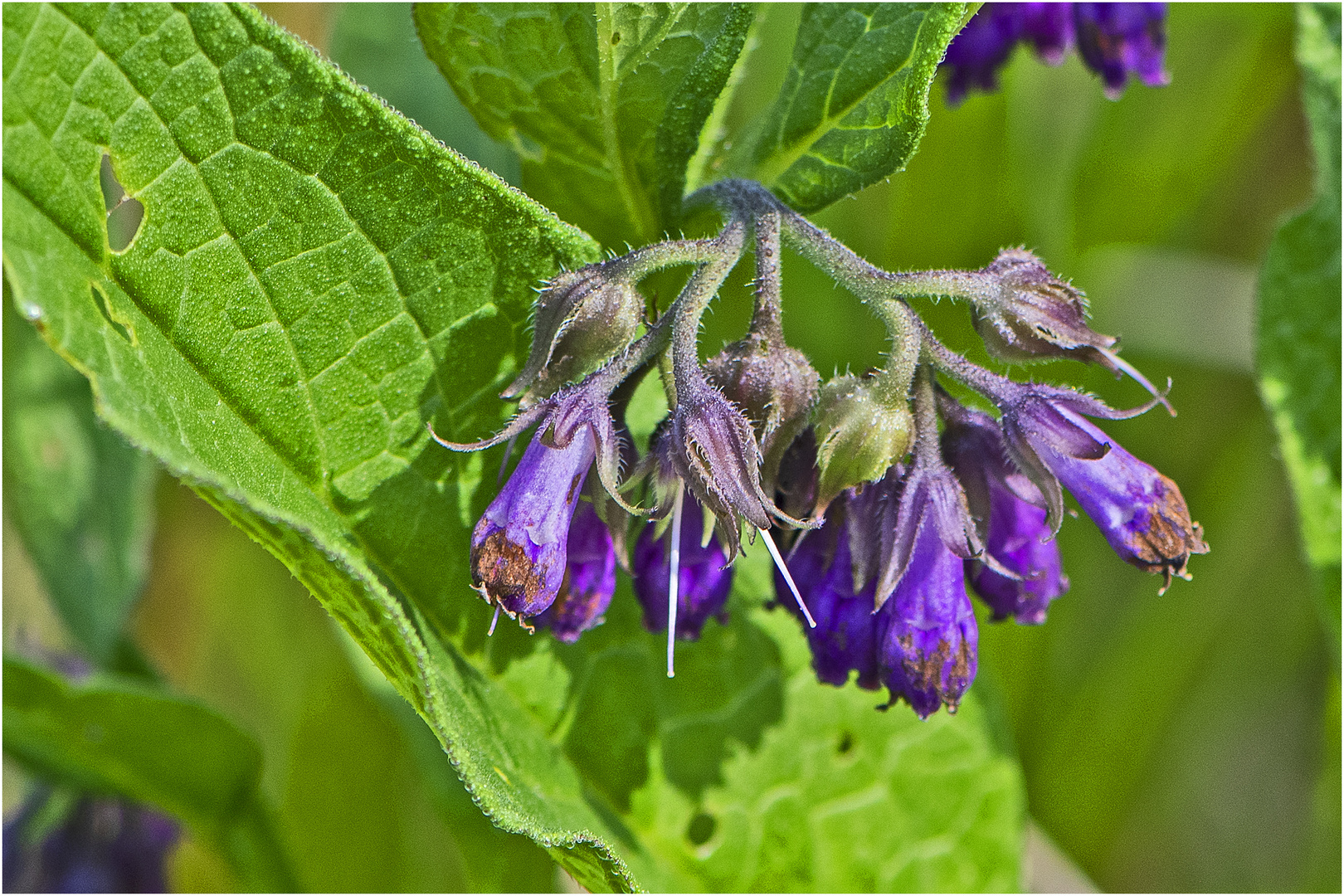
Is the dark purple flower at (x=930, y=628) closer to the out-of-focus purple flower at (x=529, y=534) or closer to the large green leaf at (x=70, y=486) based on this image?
the out-of-focus purple flower at (x=529, y=534)

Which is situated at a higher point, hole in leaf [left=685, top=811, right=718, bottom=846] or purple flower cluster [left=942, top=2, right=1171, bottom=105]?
purple flower cluster [left=942, top=2, right=1171, bottom=105]

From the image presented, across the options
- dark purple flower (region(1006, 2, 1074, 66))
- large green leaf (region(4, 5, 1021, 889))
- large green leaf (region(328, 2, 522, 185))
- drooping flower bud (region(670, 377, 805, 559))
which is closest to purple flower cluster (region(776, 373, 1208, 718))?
drooping flower bud (region(670, 377, 805, 559))

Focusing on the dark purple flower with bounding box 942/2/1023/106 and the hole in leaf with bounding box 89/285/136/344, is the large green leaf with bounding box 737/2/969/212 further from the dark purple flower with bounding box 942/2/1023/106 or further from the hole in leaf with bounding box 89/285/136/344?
the hole in leaf with bounding box 89/285/136/344

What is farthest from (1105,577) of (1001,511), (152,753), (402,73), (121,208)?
(121,208)

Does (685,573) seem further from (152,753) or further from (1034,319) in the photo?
(152,753)

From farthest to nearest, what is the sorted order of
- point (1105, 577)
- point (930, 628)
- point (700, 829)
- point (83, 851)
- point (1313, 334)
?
point (1105, 577), point (83, 851), point (1313, 334), point (700, 829), point (930, 628)

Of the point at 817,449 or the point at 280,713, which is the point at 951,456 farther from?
the point at 280,713
